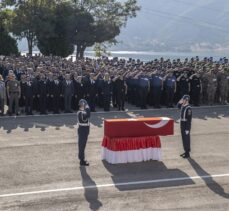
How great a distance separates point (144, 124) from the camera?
14234 mm

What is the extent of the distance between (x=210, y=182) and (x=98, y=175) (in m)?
2.81

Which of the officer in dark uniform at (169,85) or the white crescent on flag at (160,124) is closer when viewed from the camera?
the white crescent on flag at (160,124)

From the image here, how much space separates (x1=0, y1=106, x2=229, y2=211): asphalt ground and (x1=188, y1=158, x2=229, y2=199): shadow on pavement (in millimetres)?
11

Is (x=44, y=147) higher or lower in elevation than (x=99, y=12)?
lower

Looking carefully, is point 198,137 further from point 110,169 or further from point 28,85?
point 28,85

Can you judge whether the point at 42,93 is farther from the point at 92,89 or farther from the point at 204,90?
the point at 204,90

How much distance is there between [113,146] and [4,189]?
3.57 metres

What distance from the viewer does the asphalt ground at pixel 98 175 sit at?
36.1 ft

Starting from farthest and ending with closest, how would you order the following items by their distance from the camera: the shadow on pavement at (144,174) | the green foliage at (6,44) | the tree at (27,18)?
the tree at (27,18) → the green foliage at (6,44) → the shadow on pavement at (144,174)

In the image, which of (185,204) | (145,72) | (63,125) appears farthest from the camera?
(145,72)

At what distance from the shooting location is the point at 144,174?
13258 mm

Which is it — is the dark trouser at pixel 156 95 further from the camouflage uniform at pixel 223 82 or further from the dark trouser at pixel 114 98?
the camouflage uniform at pixel 223 82

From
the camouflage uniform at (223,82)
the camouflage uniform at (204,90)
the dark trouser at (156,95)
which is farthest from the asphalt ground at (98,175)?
the camouflage uniform at (223,82)

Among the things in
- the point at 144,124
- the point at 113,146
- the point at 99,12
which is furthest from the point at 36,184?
the point at 99,12
